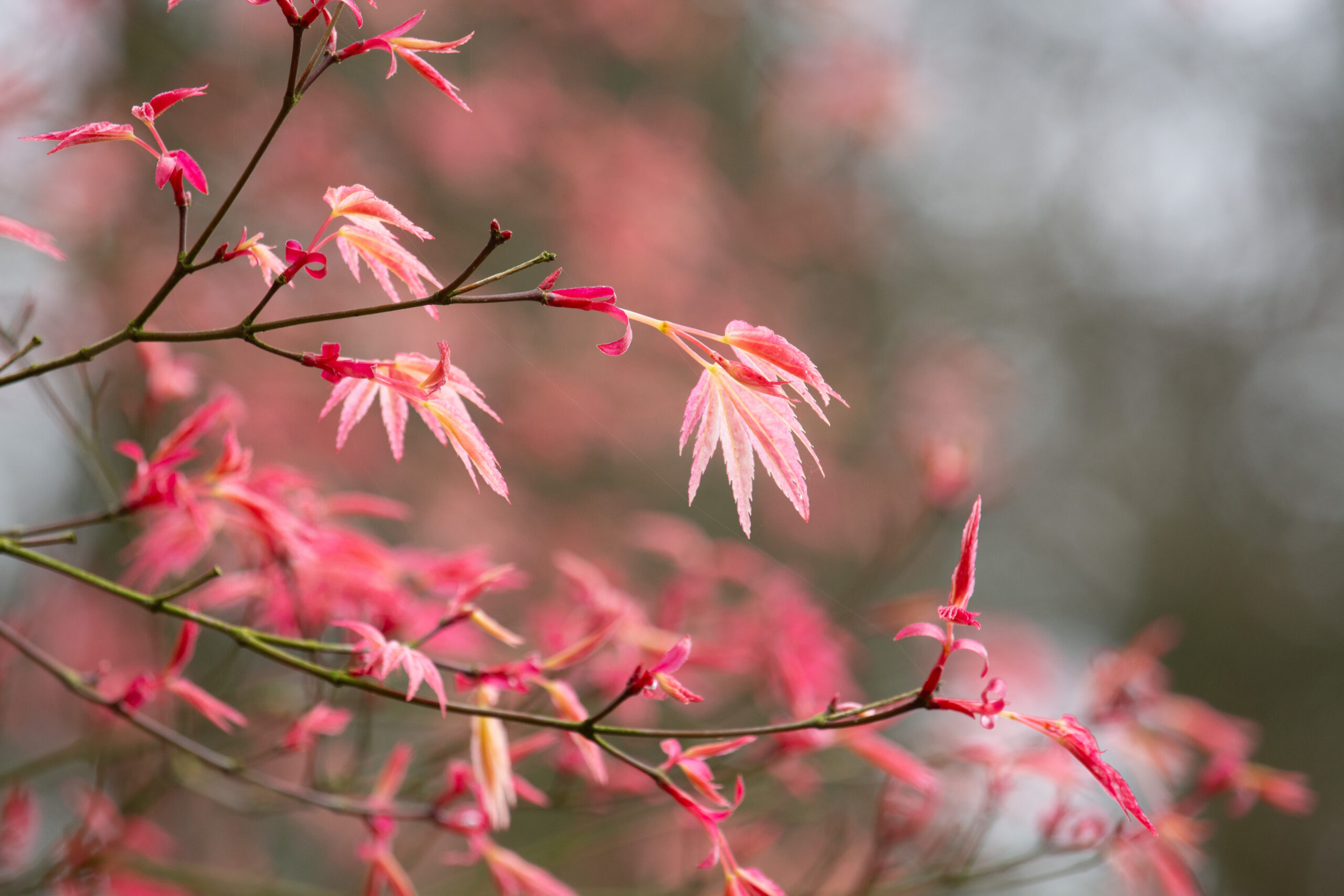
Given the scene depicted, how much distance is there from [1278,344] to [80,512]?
6.70 meters

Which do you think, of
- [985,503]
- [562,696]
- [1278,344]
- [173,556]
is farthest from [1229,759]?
[1278,344]

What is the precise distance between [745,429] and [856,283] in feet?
14.8

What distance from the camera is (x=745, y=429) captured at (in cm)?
59

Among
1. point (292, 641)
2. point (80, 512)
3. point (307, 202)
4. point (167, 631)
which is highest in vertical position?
point (307, 202)

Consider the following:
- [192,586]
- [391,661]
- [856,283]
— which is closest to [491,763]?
[391,661]

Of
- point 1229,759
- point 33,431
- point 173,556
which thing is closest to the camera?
point 173,556

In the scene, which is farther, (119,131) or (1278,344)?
(1278,344)

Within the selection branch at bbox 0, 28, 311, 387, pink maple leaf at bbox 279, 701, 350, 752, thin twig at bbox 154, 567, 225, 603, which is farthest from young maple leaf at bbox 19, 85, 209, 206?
pink maple leaf at bbox 279, 701, 350, 752

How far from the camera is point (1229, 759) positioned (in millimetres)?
1212

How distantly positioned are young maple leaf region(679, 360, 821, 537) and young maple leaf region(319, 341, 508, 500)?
0.13 m

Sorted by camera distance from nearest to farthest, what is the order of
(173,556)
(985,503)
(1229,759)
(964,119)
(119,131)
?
(119,131)
(173,556)
(1229,759)
(985,503)
(964,119)

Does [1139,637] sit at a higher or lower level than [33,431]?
higher

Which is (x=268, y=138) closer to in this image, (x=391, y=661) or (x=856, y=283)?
Result: (x=391, y=661)

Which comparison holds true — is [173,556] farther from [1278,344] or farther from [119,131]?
[1278,344]
